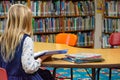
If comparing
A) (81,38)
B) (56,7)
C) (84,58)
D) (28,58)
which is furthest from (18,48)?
(81,38)

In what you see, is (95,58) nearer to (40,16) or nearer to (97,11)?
(40,16)

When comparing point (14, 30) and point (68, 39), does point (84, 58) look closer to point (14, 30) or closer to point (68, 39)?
point (14, 30)

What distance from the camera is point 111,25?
5906 millimetres

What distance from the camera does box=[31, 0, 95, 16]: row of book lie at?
18.4 ft

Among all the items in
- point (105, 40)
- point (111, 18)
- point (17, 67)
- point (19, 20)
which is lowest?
point (105, 40)

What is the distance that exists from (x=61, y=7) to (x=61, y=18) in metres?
0.23

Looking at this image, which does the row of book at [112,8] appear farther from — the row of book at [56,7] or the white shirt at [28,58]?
the white shirt at [28,58]

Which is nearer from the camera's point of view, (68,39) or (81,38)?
(68,39)

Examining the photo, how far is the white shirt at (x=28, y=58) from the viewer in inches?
88.7

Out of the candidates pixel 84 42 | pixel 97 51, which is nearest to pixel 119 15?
pixel 84 42

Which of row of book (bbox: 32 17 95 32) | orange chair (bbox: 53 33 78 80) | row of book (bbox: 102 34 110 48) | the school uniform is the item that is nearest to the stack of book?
the school uniform

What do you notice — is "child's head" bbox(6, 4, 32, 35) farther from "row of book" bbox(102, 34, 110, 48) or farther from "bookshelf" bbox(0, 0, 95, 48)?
"row of book" bbox(102, 34, 110, 48)

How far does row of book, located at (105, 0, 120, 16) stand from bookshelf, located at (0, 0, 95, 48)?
1.09 feet

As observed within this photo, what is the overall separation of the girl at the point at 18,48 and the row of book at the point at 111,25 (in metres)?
3.77
